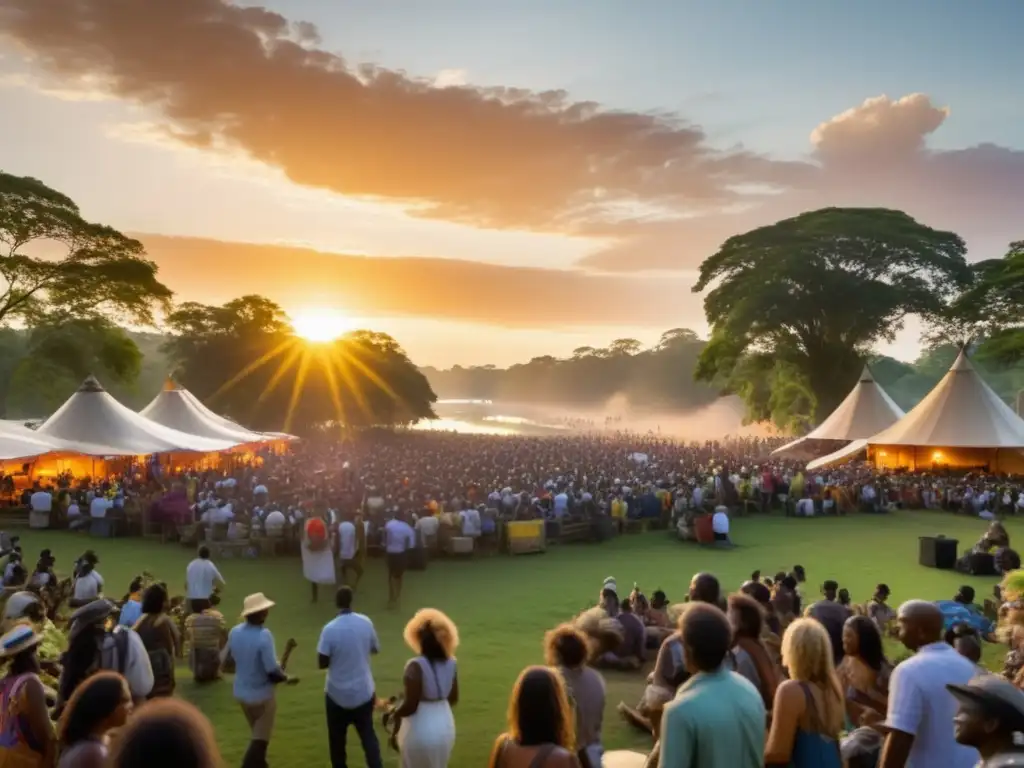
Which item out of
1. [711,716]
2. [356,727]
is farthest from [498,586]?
[711,716]

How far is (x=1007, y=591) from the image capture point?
8.62 m

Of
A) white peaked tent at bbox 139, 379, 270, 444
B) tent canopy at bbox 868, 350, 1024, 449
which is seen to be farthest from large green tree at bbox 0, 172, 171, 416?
tent canopy at bbox 868, 350, 1024, 449

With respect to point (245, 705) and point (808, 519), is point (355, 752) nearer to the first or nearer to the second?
point (245, 705)

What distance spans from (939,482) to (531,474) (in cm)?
1369

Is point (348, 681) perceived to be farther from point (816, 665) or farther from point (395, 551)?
point (395, 551)

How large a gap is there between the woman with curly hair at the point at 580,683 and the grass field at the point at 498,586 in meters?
2.56

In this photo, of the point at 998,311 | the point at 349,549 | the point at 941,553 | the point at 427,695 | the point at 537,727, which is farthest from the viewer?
the point at 998,311

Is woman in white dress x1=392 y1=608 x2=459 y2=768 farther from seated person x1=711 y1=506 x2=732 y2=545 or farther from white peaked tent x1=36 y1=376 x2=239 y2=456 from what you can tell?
white peaked tent x1=36 y1=376 x2=239 y2=456

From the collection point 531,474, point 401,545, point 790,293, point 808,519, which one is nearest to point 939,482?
point 808,519

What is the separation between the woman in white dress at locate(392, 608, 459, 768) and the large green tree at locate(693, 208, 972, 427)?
4052 centimetres

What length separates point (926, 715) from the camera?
12.3 ft

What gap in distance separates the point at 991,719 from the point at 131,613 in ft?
26.6

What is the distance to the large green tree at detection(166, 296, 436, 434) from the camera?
2040 inches

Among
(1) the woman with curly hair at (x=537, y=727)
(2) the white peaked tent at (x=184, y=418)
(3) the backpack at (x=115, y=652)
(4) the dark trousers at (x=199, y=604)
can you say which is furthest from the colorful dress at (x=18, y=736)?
(2) the white peaked tent at (x=184, y=418)
